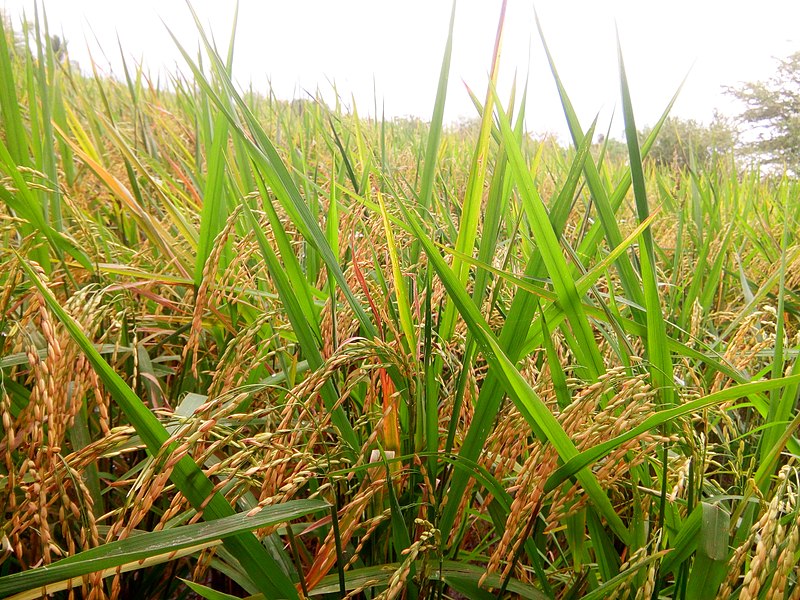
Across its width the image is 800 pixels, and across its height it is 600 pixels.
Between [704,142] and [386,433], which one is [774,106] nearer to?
[704,142]

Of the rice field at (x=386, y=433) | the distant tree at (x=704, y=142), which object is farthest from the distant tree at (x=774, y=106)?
the rice field at (x=386, y=433)

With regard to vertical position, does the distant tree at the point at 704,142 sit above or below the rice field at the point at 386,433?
above

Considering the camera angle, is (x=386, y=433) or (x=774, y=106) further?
(x=774, y=106)

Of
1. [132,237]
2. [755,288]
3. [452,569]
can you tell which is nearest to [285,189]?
[452,569]

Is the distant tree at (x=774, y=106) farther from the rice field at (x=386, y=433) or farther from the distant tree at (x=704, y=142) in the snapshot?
the rice field at (x=386, y=433)

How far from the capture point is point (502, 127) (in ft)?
2.40

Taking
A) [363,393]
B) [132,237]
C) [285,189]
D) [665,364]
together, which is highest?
[285,189]

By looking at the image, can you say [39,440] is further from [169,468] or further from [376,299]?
[376,299]

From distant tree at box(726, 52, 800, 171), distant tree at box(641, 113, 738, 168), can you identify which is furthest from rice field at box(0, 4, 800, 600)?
distant tree at box(726, 52, 800, 171)

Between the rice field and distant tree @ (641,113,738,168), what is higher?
distant tree @ (641,113,738,168)

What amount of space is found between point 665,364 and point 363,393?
465mm

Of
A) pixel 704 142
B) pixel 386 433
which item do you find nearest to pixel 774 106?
pixel 704 142

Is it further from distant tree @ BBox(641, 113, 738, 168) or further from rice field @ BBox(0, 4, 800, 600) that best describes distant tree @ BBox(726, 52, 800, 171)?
rice field @ BBox(0, 4, 800, 600)

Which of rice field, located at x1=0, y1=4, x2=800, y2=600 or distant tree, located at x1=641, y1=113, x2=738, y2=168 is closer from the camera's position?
rice field, located at x1=0, y1=4, x2=800, y2=600
